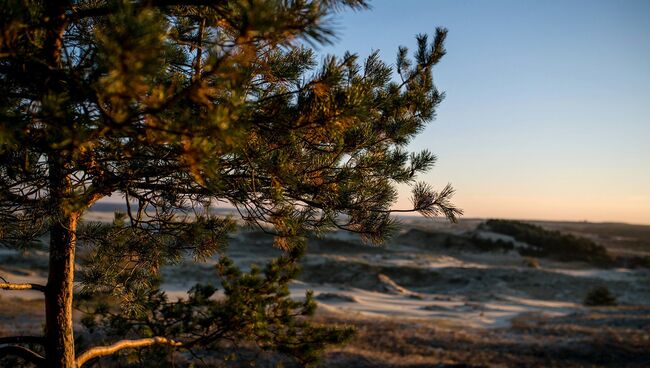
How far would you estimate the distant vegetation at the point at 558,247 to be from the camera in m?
33.8

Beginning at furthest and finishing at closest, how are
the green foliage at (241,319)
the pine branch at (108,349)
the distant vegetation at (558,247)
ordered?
the distant vegetation at (558,247) → the green foliage at (241,319) → the pine branch at (108,349)

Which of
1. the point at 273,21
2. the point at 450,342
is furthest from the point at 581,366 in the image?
the point at 273,21

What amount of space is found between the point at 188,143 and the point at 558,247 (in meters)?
39.6

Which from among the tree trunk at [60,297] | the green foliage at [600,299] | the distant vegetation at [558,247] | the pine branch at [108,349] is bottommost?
the green foliage at [600,299]

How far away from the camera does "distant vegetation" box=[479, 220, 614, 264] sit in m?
33.8

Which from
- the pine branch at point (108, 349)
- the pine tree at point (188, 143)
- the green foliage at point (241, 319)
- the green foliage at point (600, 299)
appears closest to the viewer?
the pine tree at point (188, 143)

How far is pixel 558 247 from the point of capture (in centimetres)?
3653

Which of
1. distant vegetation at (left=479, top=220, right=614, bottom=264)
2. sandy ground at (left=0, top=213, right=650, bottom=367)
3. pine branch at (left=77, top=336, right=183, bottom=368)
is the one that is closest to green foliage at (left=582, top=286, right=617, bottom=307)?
sandy ground at (left=0, top=213, right=650, bottom=367)

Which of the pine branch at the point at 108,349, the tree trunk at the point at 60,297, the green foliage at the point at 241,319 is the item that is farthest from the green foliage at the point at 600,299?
the tree trunk at the point at 60,297

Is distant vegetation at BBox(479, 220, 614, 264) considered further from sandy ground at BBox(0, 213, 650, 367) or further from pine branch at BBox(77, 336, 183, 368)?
pine branch at BBox(77, 336, 183, 368)

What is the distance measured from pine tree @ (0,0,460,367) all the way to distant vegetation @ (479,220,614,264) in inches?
1335

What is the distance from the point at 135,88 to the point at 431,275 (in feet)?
79.7

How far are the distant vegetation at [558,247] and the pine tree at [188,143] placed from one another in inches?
1335

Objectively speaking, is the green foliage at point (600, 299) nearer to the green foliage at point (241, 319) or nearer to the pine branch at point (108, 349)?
the green foliage at point (241, 319)
